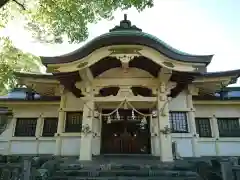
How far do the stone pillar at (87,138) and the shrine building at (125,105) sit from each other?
0.04 metres

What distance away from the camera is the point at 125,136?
10180 mm

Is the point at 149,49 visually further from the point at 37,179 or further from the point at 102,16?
the point at 37,179

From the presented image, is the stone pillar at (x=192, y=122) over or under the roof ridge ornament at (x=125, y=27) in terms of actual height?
under

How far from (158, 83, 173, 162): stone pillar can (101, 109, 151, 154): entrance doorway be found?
179 cm

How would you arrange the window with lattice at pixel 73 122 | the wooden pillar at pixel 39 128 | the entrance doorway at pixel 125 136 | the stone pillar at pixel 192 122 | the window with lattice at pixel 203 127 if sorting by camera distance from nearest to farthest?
1. the stone pillar at pixel 192 122
2. the entrance doorway at pixel 125 136
3. the window with lattice at pixel 73 122
4. the window with lattice at pixel 203 127
5. the wooden pillar at pixel 39 128

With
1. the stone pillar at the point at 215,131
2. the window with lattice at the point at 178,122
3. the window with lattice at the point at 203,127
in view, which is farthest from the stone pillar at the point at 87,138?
the stone pillar at the point at 215,131

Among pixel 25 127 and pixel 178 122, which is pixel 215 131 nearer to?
pixel 178 122

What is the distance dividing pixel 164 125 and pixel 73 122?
4.55 meters

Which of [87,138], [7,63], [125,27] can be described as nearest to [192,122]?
[87,138]

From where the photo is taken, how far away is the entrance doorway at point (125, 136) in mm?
10064

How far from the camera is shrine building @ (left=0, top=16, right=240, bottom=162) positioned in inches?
333

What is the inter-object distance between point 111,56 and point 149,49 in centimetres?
158

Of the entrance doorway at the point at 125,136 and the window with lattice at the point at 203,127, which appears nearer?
the entrance doorway at the point at 125,136

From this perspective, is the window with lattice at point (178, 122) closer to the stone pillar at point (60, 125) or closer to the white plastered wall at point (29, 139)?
the stone pillar at point (60, 125)
